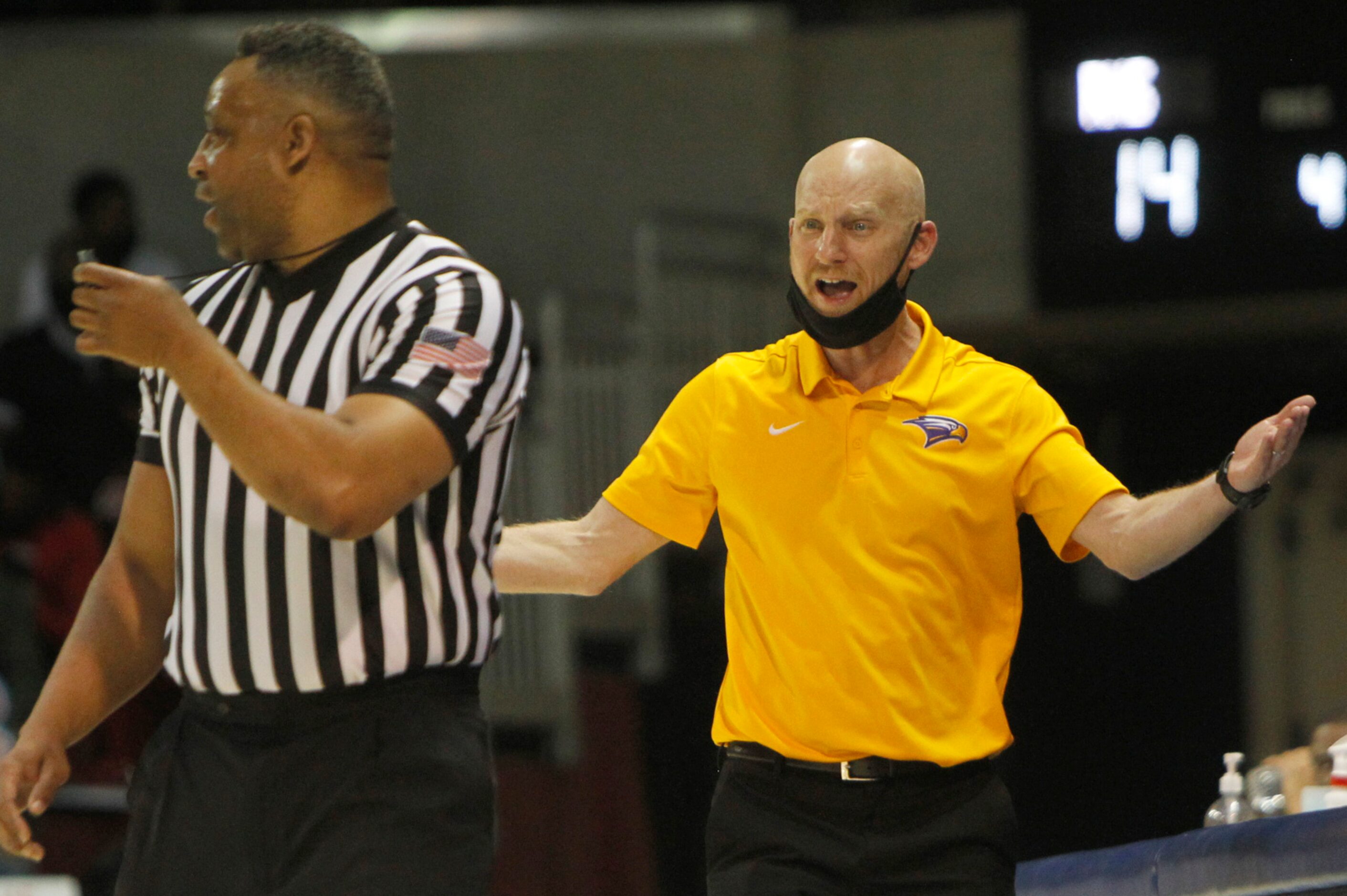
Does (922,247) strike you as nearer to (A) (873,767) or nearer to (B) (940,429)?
(B) (940,429)

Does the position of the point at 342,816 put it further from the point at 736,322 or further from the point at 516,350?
the point at 736,322

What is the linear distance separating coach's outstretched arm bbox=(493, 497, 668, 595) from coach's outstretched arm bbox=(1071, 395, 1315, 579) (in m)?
0.71

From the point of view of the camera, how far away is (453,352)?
2.06 metres

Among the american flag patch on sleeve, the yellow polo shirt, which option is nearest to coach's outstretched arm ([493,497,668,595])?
the yellow polo shirt

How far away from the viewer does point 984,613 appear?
271 centimetres

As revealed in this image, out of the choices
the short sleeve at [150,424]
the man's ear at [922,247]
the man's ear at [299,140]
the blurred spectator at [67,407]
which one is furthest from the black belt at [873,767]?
the blurred spectator at [67,407]

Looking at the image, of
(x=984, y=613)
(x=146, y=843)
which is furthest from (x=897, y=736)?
(x=146, y=843)

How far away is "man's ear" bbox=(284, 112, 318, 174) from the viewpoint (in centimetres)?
216

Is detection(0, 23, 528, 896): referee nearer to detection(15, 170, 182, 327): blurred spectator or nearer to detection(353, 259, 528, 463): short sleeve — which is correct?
detection(353, 259, 528, 463): short sleeve

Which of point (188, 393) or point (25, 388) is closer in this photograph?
point (188, 393)

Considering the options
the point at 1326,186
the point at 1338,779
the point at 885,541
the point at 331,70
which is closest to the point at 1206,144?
the point at 1326,186

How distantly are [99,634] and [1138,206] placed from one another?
15.2 feet

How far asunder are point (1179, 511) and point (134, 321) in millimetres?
1513

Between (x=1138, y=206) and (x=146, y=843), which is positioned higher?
(x=1138, y=206)
